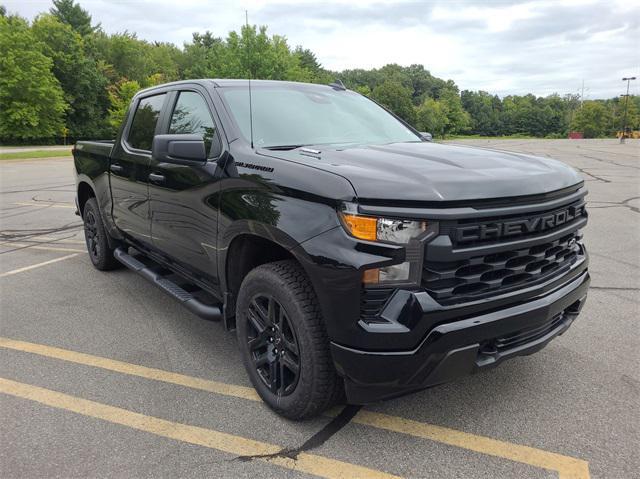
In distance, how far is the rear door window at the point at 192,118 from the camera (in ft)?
10.9

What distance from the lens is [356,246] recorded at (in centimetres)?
218

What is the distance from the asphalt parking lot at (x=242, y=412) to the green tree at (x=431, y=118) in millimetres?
85722

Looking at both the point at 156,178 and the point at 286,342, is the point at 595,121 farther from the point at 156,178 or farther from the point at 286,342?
the point at 286,342

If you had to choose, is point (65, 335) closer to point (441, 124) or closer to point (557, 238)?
point (557, 238)

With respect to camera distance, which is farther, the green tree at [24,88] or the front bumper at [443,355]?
the green tree at [24,88]

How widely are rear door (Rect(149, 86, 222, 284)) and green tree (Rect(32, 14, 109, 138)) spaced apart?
180 ft

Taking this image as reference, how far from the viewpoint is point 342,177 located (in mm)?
2281

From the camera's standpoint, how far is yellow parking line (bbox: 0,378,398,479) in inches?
93.0

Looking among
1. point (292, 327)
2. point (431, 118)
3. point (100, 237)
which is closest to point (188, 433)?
point (292, 327)

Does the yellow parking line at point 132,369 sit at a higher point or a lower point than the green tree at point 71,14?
lower

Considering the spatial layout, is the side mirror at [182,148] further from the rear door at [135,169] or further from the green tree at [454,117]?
the green tree at [454,117]

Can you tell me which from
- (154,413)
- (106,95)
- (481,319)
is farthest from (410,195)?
(106,95)

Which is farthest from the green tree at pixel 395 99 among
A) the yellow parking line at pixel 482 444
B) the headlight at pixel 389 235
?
the headlight at pixel 389 235

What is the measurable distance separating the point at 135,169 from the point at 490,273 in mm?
3091
